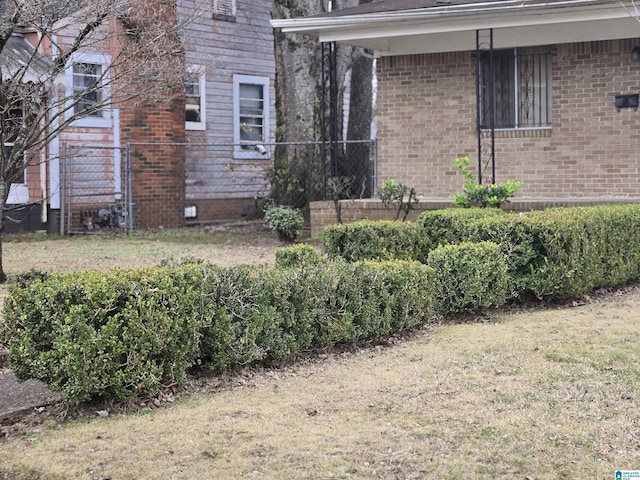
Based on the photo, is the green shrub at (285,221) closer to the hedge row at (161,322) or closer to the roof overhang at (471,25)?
the roof overhang at (471,25)

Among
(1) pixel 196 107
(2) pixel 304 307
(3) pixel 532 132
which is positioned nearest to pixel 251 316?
(2) pixel 304 307

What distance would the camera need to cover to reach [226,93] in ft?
71.1

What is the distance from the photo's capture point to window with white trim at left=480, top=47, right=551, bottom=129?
620 inches

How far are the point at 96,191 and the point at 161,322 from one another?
13533 mm

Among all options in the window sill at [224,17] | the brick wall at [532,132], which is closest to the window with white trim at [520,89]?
the brick wall at [532,132]

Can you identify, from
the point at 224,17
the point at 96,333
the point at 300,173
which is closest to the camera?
the point at 96,333

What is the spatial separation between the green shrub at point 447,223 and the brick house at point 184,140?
652 cm

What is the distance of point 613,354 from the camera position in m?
6.97

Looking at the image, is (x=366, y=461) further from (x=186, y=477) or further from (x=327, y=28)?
(x=327, y=28)

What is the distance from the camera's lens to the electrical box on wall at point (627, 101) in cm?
1512

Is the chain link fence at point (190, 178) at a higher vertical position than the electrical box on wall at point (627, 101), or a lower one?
lower

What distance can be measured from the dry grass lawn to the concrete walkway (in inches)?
11.9

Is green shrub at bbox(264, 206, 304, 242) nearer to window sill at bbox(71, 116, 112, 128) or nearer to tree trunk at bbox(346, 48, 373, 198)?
window sill at bbox(71, 116, 112, 128)

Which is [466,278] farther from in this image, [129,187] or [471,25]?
[129,187]
